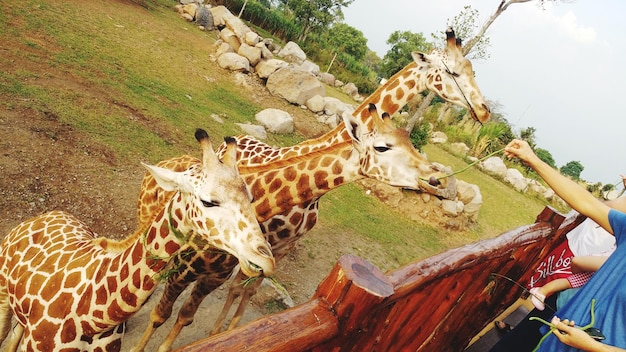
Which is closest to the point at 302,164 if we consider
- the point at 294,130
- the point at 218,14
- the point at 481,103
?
the point at 481,103

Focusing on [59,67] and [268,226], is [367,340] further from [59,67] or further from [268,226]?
[59,67]

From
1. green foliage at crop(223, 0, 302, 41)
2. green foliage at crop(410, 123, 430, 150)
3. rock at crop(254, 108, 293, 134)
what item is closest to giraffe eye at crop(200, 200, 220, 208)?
rock at crop(254, 108, 293, 134)

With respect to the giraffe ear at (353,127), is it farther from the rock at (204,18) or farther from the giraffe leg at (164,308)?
the rock at (204,18)

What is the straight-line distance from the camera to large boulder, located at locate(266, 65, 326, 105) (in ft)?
46.3

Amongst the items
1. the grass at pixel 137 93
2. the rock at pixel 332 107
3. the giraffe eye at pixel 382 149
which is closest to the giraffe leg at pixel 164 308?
the giraffe eye at pixel 382 149

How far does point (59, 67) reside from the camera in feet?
26.7

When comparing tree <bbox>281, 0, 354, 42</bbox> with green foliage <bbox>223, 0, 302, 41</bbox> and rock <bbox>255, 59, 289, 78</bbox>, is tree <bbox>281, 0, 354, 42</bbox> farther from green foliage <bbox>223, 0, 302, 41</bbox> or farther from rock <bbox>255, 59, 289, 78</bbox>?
rock <bbox>255, 59, 289, 78</bbox>

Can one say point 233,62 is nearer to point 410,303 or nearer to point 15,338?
point 15,338

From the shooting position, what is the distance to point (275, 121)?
11.0 meters

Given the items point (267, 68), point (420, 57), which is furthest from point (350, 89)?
point (420, 57)

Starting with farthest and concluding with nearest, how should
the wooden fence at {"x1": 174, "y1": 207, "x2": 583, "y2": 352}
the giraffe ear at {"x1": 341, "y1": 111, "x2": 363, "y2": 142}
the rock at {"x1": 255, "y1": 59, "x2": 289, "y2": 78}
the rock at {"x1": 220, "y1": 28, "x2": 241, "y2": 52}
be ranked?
the rock at {"x1": 220, "y1": 28, "x2": 241, "y2": 52} < the rock at {"x1": 255, "y1": 59, "x2": 289, "y2": 78} < the giraffe ear at {"x1": 341, "y1": 111, "x2": 363, "y2": 142} < the wooden fence at {"x1": 174, "y1": 207, "x2": 583, "y2": 352}

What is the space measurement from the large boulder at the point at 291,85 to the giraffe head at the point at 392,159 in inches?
447

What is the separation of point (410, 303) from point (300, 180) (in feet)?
4.53

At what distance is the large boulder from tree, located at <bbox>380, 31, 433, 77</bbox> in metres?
25.0
